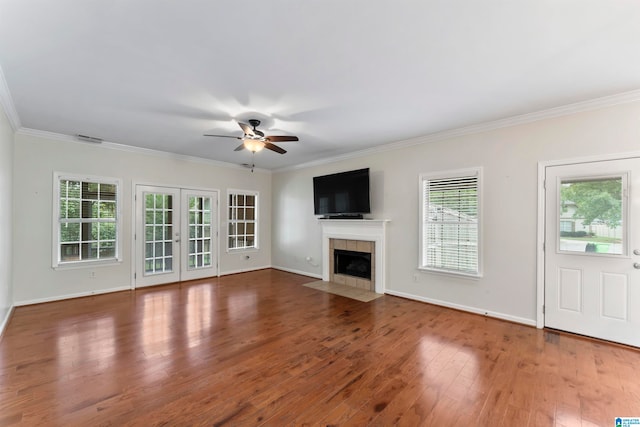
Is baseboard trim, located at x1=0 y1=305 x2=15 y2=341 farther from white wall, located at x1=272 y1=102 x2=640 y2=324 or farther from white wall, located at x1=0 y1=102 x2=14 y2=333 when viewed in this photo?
white wall, located at x1=272 y1=102 x2=640 y2=324

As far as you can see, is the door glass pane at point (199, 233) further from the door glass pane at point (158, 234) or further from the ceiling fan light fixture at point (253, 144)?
the ceiling fan light fixture at point (253, 144)

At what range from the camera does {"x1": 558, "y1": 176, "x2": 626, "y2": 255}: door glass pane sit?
10.5ft

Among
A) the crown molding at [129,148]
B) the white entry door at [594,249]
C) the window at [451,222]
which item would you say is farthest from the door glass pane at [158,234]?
the white entry door at [594,249]

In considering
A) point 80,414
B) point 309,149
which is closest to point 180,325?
point 80,414

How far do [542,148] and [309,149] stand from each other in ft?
12.1

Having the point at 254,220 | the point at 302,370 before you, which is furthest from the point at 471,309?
the point at 254,220

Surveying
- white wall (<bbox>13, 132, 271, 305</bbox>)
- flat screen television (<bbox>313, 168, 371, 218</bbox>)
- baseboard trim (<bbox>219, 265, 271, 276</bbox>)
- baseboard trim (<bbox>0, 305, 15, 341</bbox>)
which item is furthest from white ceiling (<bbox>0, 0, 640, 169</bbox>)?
baseboard trim (<bbox>219, 265, 271, 276</bbox>)

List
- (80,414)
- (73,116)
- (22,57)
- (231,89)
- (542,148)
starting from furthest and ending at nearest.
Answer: (73,116), (542,148), (231,89), (22,57), (80,414)

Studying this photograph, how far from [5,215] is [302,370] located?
4.28 m

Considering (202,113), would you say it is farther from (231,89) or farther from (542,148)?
(542,148)

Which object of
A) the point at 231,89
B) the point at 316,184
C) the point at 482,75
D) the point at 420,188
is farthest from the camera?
the point at 316,184

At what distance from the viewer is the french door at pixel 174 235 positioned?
5730mm

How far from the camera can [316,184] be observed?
21.1 ft

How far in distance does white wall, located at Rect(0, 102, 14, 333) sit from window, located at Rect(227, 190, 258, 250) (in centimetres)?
370
